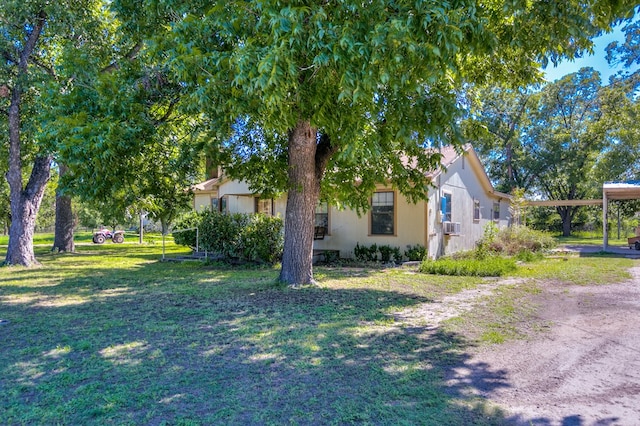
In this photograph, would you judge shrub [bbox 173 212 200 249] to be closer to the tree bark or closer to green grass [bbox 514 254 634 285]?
the tree bark

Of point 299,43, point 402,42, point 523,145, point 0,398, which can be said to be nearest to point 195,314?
point 0,398

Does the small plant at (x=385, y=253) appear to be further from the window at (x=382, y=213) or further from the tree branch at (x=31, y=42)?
the tree branch at (x=31, y=42)

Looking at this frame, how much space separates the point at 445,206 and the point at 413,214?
1529 millimetres

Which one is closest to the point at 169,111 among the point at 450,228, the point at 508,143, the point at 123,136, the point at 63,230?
the point at 123,136

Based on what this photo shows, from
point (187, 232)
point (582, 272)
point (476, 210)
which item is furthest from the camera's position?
point (476, 210)

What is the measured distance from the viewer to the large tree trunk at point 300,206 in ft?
24.8

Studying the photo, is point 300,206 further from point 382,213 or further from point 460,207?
point 460,207

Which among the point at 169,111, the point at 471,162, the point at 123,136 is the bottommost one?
the point at 123,136

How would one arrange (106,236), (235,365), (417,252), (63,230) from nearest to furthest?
(235,365), (417,252), (63,230), (106,236)

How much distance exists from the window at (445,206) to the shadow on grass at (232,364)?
6.87m

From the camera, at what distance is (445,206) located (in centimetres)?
1348

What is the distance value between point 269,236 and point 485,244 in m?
7.37

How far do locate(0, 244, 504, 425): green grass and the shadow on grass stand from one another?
0.01 metres

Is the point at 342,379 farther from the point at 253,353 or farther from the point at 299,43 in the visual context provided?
the point at 299,43
